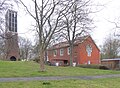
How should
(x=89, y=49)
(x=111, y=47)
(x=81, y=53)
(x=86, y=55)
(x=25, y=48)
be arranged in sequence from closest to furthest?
1. (x=81, y=53)
2. (x=86, y=55)
3. (x=89, y=49)
4. (x=111, y=47)
5. (x=25, y=48)

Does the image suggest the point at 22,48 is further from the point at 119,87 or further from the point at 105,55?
the point at 119,87

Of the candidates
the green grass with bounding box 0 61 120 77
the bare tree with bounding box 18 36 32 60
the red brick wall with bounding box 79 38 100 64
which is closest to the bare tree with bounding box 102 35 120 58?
the red brick wall with bounding box 79 38 100 64

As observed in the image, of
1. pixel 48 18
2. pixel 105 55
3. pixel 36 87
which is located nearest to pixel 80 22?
pixel 48 18

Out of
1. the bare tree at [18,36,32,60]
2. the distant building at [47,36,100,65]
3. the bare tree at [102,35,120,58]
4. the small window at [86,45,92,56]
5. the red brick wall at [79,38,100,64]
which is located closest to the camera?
the distant building at [47,36,100,65]

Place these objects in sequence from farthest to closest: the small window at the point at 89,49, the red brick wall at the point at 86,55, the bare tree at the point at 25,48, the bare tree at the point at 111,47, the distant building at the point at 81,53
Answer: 1. the bare tree at the point at 25,48
2. the bare tree at the point at 111,47
3. the small window at the point at 89,49
4. the red brick wall at the point at 86,55
5. the distant building at the point at 81,53

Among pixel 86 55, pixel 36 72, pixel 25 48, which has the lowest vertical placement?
pixel 36 72

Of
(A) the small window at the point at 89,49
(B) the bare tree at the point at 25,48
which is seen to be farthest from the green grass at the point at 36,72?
(B) the bare tree at the point at 25,48

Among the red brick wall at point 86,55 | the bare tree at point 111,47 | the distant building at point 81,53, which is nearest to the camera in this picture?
the distant building at point 81,53

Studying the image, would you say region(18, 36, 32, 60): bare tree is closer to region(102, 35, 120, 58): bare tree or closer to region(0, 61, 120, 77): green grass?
region(102, 35, 120, 58): bare tree

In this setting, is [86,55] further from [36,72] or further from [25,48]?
[36,72]

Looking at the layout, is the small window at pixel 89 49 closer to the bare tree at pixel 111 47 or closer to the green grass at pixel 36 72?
the bare tree at pixel 111 47

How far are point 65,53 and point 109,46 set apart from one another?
2173 cm

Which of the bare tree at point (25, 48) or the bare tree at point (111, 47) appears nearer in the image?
the bare tree at point (111, 47)

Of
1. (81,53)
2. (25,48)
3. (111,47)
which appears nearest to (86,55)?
(81,53)
